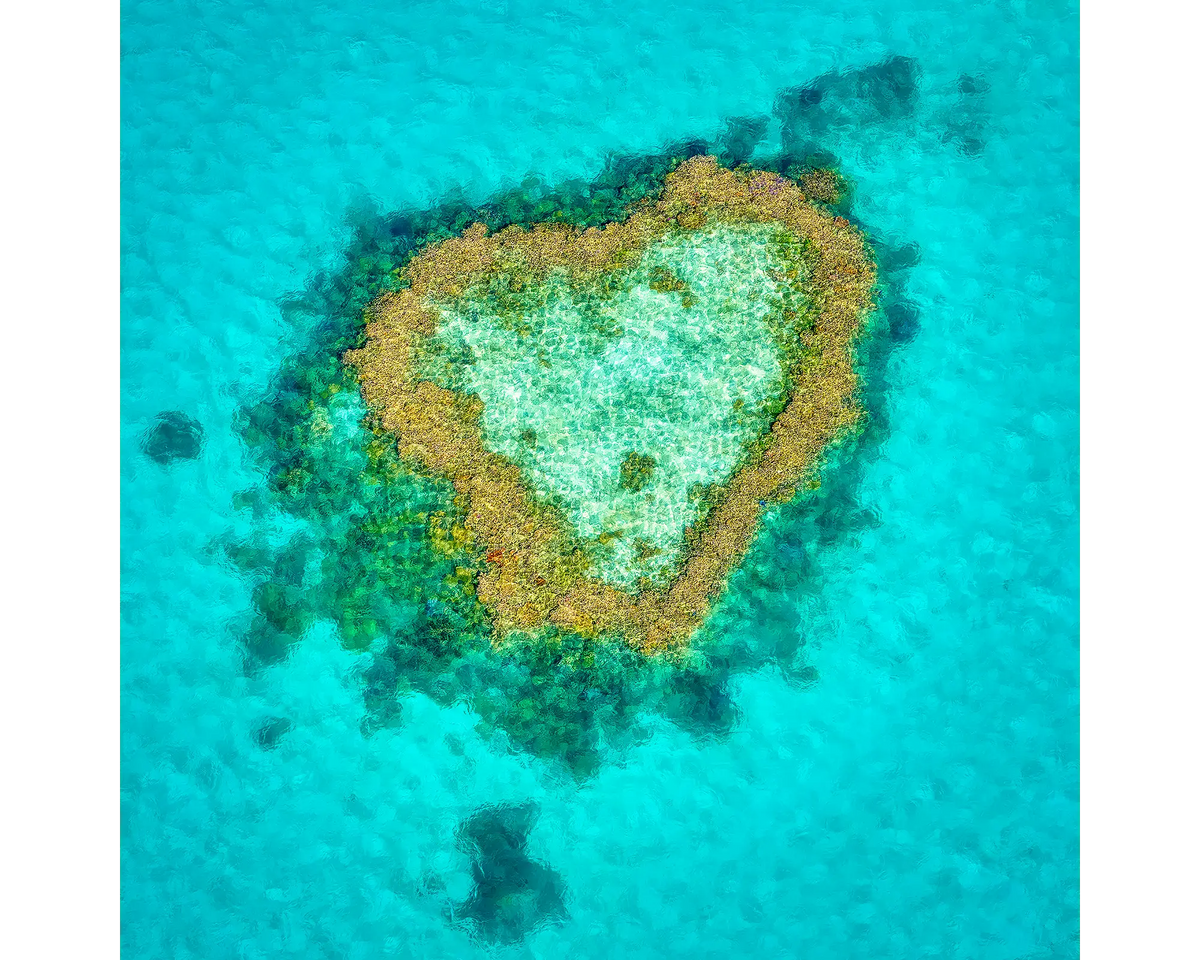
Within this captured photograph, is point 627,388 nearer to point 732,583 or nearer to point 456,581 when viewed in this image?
point 732,583

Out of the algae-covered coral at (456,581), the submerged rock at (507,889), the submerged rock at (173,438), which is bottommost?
the submerged rock at (507,889)

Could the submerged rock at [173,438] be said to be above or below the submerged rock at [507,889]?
above

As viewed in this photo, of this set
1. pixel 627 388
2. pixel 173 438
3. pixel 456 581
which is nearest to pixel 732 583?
pixel 627 388

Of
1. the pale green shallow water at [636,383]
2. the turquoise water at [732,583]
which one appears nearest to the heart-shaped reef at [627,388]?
the pale green shallow water at [636,383]

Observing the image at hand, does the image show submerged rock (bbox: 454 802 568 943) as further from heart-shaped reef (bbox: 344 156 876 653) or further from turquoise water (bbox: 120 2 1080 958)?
heart-shaped reef (bbox: 344 156 876 653)

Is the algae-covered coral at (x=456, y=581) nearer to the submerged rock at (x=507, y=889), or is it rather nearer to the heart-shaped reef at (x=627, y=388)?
the heart-shaped reef at (x=627, y=388)

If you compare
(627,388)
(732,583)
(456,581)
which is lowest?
(732,583)

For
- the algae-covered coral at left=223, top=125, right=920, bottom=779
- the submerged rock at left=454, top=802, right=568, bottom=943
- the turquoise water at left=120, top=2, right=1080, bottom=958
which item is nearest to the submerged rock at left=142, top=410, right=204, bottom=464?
the turquoise water at left=120, top=2, right=1080, bottom=958
